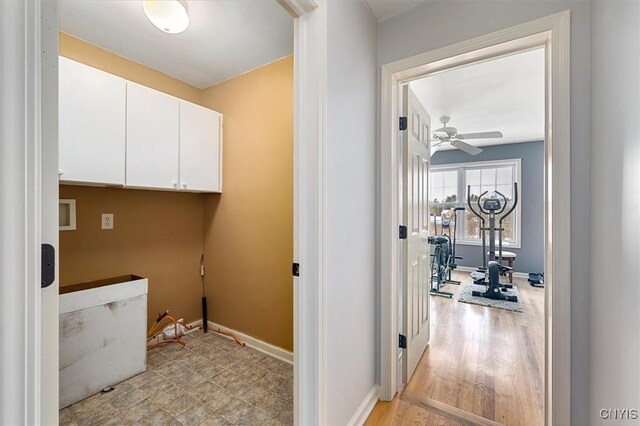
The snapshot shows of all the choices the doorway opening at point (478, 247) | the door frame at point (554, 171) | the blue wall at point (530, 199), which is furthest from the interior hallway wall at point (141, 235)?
the blue wall at point (530, 199)

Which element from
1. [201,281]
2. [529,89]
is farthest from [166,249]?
[529,89]

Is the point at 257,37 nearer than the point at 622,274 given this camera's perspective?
No

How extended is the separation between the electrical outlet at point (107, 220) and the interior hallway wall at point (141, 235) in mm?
30

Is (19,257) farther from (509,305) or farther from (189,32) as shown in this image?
(509,305)

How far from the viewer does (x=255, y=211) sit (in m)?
2.51

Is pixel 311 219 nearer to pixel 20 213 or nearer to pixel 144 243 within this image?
pixel 20 213

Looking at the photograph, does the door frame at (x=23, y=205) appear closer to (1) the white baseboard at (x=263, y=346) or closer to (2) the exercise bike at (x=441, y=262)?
(1) the white baseboard at (x=263, y=346)

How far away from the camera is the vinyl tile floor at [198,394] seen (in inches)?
65.3

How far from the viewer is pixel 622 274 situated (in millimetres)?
933

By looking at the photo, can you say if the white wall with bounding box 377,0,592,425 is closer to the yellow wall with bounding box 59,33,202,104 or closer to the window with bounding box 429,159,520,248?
the yellow wall with bounding box 59,33,202,104

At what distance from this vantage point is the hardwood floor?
170 centimetres

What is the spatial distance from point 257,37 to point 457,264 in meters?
5.78

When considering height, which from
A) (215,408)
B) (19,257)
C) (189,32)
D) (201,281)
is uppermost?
(189,32)

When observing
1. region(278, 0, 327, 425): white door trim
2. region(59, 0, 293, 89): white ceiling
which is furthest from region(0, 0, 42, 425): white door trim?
region(59, 0, 293, 89): white ceiling
